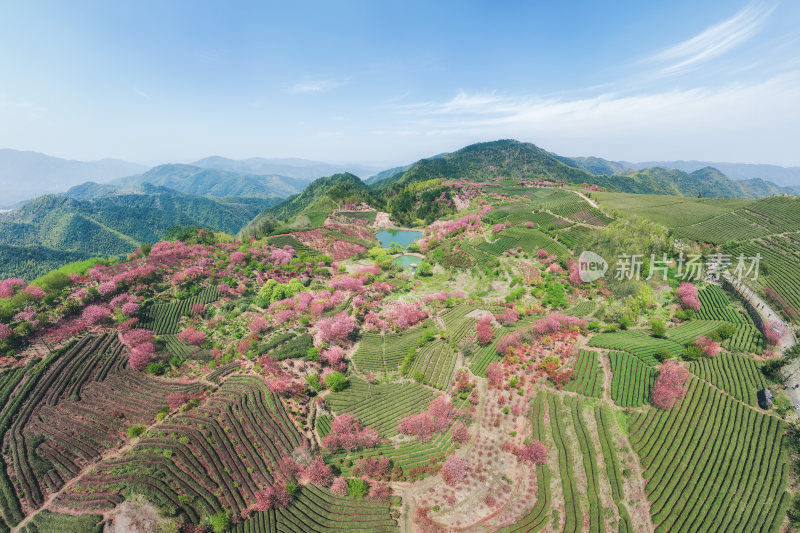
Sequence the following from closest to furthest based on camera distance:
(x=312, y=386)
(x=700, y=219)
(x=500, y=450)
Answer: (x=500, y=450)
(x=312, y=386)
(x=700, y=219)

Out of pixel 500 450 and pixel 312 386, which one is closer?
pixel 500 450

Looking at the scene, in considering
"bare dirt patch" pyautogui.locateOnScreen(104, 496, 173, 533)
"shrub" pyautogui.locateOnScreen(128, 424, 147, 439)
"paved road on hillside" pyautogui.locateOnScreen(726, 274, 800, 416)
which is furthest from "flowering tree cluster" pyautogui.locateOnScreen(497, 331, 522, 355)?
"shrub" pyautogui.locateOnScreen(128, 424, 147, 439)

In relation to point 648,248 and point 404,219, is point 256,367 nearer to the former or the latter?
point 648,248

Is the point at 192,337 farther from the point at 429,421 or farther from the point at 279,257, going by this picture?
the point at 429,421

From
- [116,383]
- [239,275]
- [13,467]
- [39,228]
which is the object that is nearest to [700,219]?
[239,275]

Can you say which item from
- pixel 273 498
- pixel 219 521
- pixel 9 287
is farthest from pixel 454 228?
pixel 9 287

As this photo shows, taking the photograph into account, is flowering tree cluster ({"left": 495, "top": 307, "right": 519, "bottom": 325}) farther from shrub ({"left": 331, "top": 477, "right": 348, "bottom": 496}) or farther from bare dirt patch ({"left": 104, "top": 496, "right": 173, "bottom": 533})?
bare dirt patch ({"left": 104, "top": 496, "right": 173, "bottom": 533})
